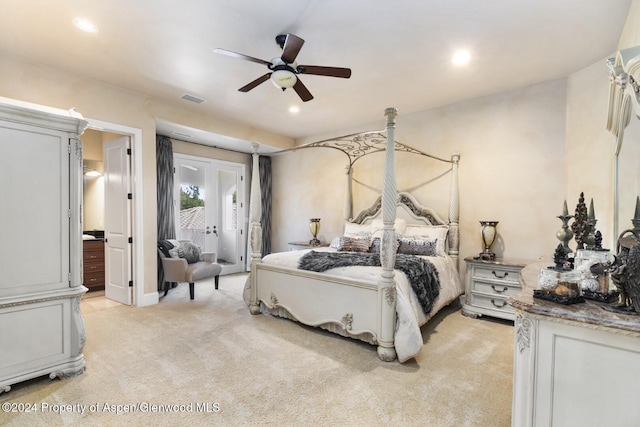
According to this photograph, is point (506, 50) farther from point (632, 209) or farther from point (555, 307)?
point (555, 307)

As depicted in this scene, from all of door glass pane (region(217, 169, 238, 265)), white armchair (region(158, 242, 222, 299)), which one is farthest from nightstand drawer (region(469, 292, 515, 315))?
door glass pane (region(217, 169, 238, 265))

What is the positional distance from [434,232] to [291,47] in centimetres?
305

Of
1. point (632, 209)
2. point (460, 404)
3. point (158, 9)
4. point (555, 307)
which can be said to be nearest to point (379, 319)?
point (460, 404)

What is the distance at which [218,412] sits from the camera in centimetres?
196

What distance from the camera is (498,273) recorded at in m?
3.60

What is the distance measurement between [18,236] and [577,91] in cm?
539

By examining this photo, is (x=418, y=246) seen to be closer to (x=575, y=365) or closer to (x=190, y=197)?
(x=575, y=365)

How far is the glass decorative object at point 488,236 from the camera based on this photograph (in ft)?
12.5

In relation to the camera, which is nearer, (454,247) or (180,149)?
(454,247)

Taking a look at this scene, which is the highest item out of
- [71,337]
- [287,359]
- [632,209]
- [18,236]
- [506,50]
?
[506,50]

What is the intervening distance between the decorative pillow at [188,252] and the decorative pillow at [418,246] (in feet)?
10.8

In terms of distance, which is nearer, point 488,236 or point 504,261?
point 504,261

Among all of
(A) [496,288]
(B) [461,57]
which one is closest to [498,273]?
(A) [496,288]

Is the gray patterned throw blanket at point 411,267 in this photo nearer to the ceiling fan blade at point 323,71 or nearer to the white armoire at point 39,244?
the ceiling fan blade at point 323,71
